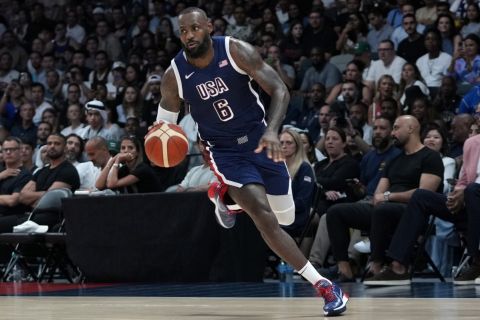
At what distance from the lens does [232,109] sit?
6.36 m

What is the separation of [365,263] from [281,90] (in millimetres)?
4258

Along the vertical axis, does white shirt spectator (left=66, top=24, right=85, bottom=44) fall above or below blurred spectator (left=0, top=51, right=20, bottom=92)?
above

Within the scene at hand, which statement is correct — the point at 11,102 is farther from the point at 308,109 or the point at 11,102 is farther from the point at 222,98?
the point at 222,98

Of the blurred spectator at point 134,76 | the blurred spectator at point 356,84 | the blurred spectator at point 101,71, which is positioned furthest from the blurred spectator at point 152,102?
the blurred spectator at point 356,84

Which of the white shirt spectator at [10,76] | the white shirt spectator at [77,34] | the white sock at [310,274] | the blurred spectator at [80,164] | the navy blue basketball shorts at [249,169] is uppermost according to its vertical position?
the white shirt spectator at [77,34]

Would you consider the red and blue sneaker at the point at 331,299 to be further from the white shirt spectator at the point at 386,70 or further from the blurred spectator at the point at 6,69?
the blurred spectator at the point at 6,69

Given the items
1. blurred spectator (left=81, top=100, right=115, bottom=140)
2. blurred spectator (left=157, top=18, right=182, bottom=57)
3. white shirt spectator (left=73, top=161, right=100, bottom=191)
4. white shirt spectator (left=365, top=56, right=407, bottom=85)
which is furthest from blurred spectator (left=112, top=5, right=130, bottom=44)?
white shirt spectator (left=73, top=161, right=100, bottom=191)

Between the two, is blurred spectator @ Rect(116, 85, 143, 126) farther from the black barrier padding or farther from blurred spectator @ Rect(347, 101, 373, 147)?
the black barrier padding

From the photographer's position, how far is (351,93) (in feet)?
40.4

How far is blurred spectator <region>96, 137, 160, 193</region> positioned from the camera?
34.6 feet

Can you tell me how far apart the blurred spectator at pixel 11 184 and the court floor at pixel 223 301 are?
1.71m

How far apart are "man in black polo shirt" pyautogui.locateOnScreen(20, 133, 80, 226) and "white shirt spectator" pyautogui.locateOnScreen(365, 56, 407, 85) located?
12.8ft

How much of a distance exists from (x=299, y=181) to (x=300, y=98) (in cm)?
394

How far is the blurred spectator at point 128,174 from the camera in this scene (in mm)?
10547
